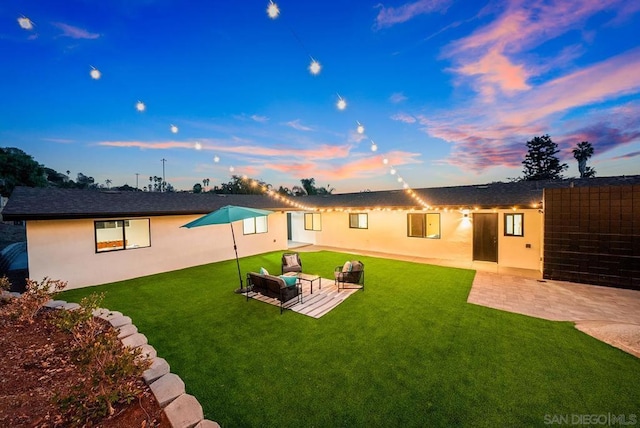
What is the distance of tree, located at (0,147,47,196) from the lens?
19016mm

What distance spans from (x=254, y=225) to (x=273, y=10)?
34.0 ft

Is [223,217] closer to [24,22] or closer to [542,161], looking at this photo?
[24,22]

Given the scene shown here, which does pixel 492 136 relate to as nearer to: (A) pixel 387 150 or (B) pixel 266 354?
(A) pixel 387 150

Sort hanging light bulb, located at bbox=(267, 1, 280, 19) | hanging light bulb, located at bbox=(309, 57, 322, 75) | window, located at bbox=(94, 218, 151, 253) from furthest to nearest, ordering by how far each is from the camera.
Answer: window, located at bbox=(94, 218, 151, 253) → hanging light bulb, located at bbox=(309, 57, 322, 75) → hanging light bulb, located at bbox=(267, 1, 280, 19)

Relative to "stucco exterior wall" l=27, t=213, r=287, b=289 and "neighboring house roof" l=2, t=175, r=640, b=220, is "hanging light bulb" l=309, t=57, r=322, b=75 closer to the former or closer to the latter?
"neighboring house roof" l=2, t=175, r=640, b=220

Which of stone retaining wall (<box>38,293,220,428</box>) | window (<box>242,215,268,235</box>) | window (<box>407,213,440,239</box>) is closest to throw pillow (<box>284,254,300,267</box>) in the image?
window (<box>242,215,268,235</box>)

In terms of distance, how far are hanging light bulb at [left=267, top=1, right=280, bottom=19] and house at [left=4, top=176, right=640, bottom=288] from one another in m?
7.94

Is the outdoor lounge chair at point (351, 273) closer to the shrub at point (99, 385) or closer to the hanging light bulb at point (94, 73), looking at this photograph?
the shrub at point (99, 385)

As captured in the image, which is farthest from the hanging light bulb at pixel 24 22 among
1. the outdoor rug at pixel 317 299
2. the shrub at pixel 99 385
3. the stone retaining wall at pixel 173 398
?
the outdoor rug at pixel 317 299

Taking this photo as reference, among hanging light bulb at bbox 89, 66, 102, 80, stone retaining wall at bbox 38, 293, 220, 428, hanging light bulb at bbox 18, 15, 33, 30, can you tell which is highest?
hanging light bulb at bbox 18, 15, 33, 30

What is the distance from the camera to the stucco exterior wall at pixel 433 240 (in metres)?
9.98

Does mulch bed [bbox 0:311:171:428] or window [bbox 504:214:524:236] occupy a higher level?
window [bbox 504:214:524:236]

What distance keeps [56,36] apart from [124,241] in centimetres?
624

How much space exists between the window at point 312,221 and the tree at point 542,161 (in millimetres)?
30904
